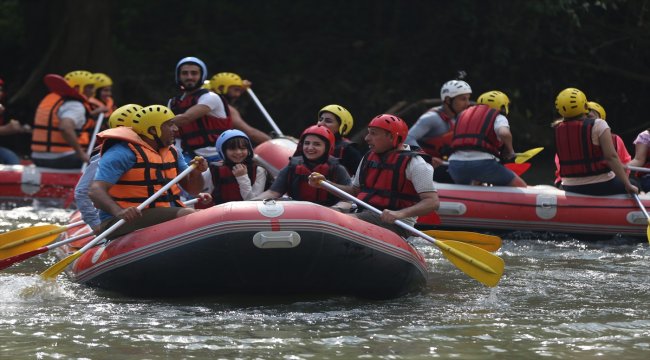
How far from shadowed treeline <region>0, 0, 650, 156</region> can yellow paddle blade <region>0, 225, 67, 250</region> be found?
25.4 ft

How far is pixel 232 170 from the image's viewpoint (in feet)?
24.6

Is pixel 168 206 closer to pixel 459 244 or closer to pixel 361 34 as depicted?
pixel 459 244

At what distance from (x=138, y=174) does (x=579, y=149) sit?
3801 millimetres

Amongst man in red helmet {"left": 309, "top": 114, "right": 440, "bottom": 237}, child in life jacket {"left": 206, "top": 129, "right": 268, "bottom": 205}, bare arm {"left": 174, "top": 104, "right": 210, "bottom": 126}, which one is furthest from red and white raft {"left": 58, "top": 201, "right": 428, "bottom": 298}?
bare arm {"left": 174, "top": 104, "right": 210, "bottom": 126}

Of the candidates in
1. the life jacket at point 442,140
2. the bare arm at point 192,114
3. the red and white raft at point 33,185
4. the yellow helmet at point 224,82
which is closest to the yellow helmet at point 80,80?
the red and white raft at point 33,185

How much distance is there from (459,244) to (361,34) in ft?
32.3

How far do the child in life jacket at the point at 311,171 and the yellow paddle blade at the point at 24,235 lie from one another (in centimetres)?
126

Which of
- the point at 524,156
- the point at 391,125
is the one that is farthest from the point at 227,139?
the point at 524,156

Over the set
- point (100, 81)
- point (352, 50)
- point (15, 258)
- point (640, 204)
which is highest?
point (352, 50)

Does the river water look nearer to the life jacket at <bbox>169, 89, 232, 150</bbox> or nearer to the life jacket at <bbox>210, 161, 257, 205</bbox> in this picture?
the life jacket at <bbox>210, 161, 257, 205</bbox>

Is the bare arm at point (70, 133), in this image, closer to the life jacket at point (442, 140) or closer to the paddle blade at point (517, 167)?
the life jacket at point (442, 140)

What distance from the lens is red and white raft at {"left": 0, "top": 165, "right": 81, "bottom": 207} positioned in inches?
432

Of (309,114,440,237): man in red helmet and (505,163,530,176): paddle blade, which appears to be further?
(505,163,530,176): paddle blade

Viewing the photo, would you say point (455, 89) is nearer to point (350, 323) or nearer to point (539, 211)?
point (539, 211)
